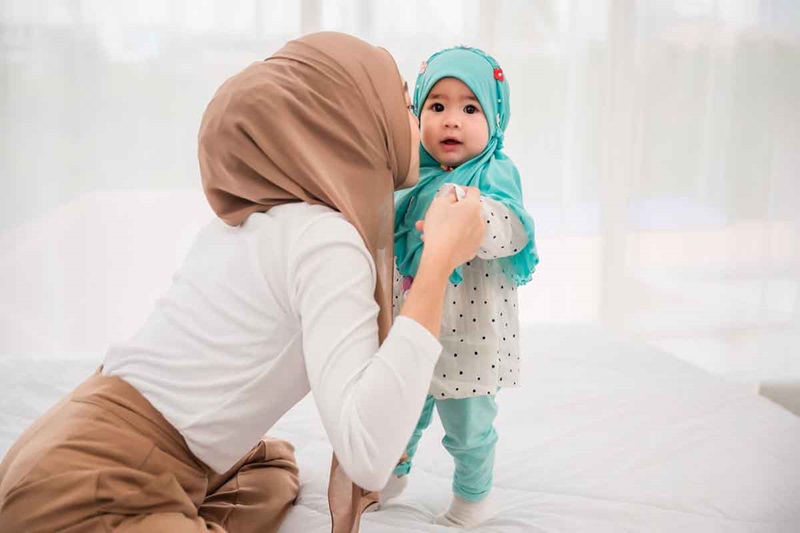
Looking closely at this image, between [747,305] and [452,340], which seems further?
[747,305]

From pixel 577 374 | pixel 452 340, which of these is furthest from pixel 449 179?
pixel 577 374

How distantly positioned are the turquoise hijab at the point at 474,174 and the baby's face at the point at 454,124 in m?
0.01

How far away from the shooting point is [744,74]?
134 inches

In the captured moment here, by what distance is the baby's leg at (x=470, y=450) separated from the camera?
5.21ft

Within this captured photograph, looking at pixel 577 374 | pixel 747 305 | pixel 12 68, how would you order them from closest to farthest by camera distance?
1. pixel 577 374
2. pixel 12 68
3. pixel 747 305

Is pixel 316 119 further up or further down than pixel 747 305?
further up

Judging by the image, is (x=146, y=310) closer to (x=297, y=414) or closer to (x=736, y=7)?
(x=297, y=414)

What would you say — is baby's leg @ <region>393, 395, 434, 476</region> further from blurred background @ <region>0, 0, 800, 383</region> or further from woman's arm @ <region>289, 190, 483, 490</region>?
blurred background @ <region>0, 0, 800, 383</region>

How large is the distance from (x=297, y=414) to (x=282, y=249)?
3.11 ft

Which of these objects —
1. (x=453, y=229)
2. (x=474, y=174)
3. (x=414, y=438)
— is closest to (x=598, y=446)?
(x=414, y=438)

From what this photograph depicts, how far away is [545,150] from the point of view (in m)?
3.37

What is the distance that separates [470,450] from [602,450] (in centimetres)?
45

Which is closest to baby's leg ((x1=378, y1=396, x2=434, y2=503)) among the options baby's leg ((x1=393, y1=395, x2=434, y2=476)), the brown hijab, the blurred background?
baby's leg ((x1=393, y1=395, x2=434, y2=476))

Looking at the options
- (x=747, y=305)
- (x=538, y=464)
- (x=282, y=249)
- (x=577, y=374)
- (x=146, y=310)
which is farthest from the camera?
(x=747, y=305)
